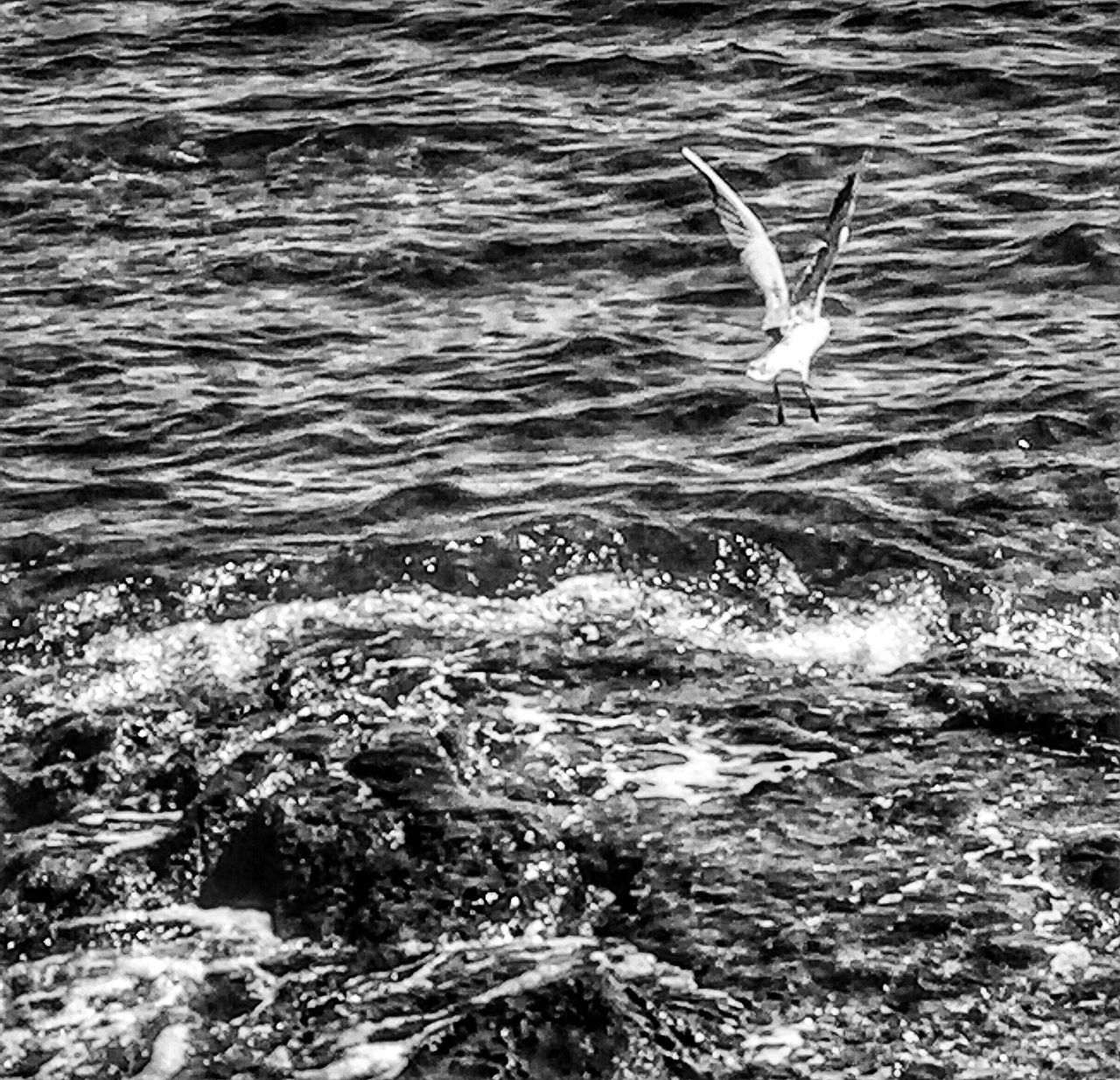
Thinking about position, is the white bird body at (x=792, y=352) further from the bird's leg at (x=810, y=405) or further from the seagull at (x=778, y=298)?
the bird's leg at (x=810, y=405)

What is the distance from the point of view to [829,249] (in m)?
9.56

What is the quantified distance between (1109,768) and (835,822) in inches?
45.1

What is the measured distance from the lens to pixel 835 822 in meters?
9.01

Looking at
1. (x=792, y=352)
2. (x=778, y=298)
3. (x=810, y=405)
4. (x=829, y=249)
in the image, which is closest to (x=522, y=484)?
(x=810, y=405)

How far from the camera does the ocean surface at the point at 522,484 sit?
8.58 metres

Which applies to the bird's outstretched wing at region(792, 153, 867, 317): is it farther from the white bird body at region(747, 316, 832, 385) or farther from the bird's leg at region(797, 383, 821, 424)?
the bird's leg at region(797, 383, 821, 424)

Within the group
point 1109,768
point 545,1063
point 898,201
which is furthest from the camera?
point 898,201

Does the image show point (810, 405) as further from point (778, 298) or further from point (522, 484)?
point (778, 298)

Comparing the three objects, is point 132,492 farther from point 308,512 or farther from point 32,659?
point 32,659

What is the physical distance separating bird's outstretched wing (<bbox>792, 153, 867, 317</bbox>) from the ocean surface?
4.48 feet

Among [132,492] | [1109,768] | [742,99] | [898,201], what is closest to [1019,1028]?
[1109,768]

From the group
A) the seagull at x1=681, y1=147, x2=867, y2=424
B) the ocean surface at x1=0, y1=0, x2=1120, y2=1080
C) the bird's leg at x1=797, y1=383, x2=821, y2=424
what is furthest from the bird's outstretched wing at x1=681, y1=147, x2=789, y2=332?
the ocean surface at x1=0, y1=0, x2=1120, y2=1080

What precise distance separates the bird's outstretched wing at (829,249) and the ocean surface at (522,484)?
1.36 meters

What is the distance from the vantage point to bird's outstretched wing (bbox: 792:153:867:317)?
950 centimetres
